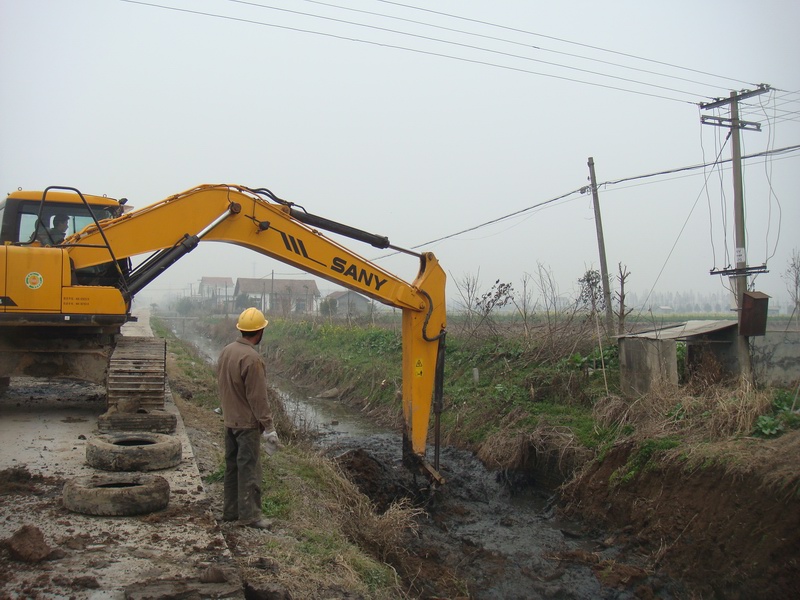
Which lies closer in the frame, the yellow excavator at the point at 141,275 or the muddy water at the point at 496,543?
the muddy water at the point at 496,543

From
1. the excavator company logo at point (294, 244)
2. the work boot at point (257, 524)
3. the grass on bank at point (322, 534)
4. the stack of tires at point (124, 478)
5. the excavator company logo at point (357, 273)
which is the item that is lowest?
the grass on bank at point (322, 534)

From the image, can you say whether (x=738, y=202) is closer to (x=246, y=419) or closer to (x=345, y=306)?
(x=246, y=419)

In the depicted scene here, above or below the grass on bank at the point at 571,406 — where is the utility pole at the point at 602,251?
above

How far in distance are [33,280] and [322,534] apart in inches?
172

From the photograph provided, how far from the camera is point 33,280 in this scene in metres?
7.34

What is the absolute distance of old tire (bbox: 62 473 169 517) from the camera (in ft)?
16.5

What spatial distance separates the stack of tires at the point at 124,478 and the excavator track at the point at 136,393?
0.65 m

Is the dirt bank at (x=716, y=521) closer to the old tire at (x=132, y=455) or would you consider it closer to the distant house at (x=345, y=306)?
the old tire at (x=132, y=455)

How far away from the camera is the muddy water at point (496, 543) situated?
632 centimetres

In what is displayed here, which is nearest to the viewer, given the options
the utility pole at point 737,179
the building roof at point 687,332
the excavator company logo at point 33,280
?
the excavator company logo at point 33,280

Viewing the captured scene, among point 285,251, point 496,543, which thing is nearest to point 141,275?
point 285,251

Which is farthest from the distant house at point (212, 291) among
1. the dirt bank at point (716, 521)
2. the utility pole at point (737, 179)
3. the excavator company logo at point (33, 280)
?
the dirt bank at point (716, 521)

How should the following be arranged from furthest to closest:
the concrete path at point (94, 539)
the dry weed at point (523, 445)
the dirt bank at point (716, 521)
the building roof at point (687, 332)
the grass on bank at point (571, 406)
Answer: the building roof at point (687, 332) → the dry weed at point (523, 445) → the grass on bank at point (571, 406) → the dirt bank at point (716, 521) → the concrete path at point (94, 539)

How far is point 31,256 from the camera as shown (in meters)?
7.27
